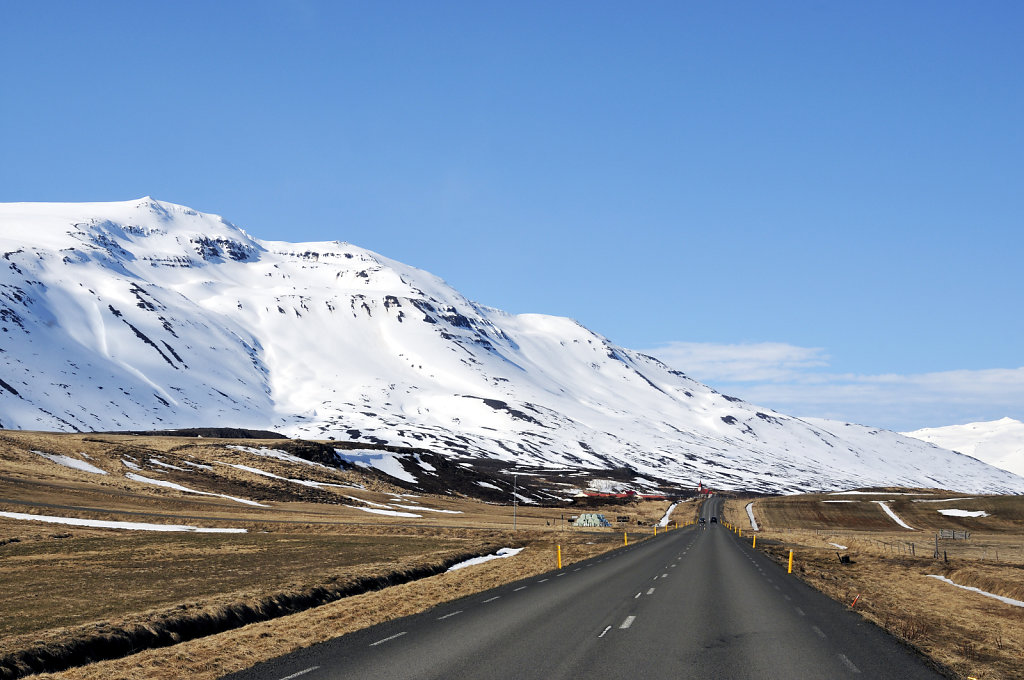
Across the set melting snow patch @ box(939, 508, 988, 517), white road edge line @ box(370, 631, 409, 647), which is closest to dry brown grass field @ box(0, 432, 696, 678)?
white road edge line @ box(370, 631, 409, 647)

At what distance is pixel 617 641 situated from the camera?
1805 cm

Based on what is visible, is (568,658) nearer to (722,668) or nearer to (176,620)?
(722,668)

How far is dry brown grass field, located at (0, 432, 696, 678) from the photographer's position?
1942cm

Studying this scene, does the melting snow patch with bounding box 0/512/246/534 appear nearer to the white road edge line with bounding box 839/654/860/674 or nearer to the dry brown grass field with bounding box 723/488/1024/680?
the dry brown grass field with bounding box 723/488/1024/680

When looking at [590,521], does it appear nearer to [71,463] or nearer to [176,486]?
[176,486]

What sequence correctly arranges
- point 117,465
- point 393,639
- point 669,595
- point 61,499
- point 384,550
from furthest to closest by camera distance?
point 117,465, point 61,499, point 384,550, point 669,595, point 393,639

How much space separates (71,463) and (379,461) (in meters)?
67.9

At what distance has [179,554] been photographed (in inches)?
1593

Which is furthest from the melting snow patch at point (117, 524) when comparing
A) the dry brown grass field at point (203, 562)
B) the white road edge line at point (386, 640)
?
the white road edge line at point (386, 640)

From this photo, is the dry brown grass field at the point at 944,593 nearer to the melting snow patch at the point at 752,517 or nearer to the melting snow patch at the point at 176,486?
the melting snow patch at the point at 752,517

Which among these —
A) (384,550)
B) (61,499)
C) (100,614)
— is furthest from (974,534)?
(100,614)

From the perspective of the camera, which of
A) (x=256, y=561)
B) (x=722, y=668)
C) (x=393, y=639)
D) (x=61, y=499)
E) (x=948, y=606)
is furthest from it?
(x=61, y=499)

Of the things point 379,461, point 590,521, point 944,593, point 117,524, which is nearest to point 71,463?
point 117,524

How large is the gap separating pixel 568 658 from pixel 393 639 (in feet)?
14.5
